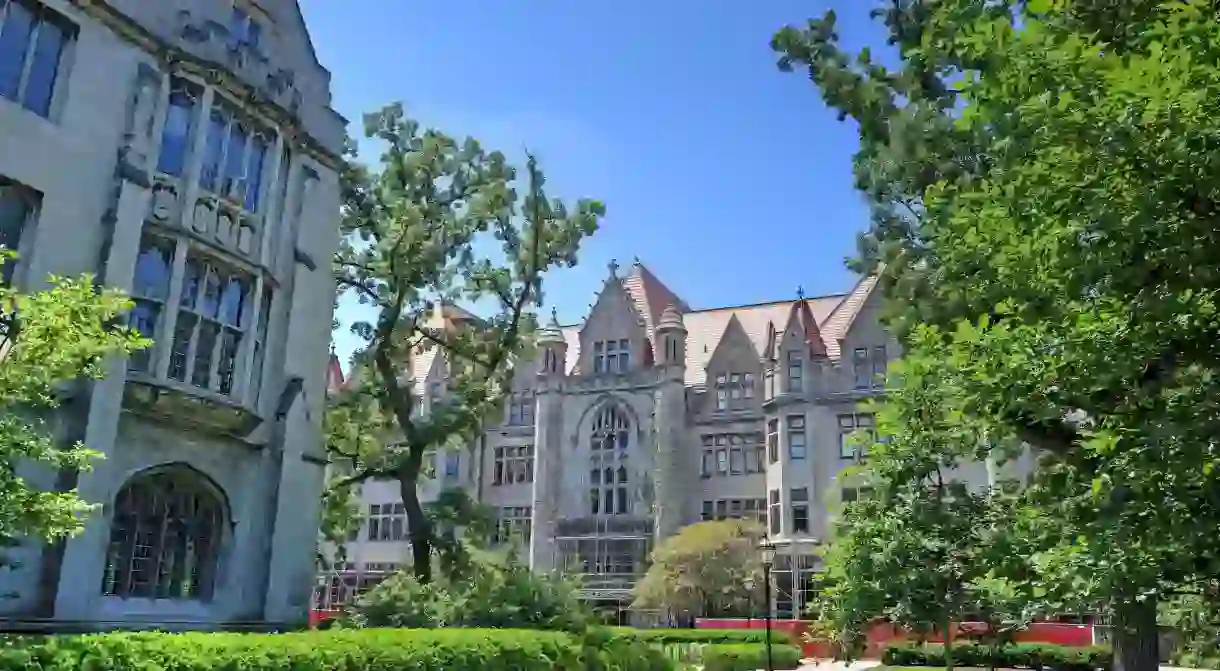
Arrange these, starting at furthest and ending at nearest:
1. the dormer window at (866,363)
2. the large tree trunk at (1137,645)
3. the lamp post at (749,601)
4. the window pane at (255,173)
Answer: the dormer window at (866,363), the lamp post at (749,601), the window pane at (255,173), the large tree trunk at (1137,645)

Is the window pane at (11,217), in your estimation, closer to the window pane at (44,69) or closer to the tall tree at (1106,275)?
the window pane at (44,69)

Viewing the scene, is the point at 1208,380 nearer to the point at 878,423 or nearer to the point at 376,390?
the point at 878,423

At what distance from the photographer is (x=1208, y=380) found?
874cm

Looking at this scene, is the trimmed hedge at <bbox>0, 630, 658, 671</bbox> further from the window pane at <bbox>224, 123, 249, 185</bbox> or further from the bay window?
the window pane at <bbox>224, 123, 249, 185</bbox>

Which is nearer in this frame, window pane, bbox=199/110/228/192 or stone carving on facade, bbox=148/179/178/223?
stone carving on facade, bbox=148/179/178/223

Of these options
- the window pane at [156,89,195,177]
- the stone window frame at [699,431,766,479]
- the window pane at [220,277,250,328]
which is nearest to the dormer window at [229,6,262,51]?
the window pane at [156,89,195,177]

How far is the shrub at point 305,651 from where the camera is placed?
980cm

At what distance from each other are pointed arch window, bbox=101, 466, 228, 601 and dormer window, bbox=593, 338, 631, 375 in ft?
108

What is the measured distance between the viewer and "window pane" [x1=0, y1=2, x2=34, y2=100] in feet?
46.0

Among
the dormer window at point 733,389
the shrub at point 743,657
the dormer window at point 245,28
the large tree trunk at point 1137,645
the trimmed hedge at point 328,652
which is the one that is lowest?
the shrub at point 743,657

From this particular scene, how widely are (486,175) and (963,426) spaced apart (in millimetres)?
17400

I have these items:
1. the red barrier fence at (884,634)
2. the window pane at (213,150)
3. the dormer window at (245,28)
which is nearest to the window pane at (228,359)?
the window pane at (213,150)

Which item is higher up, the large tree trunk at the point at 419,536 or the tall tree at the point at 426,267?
the tall tree at the point at 426,267

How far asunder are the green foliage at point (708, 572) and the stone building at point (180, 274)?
22625 millimetres
